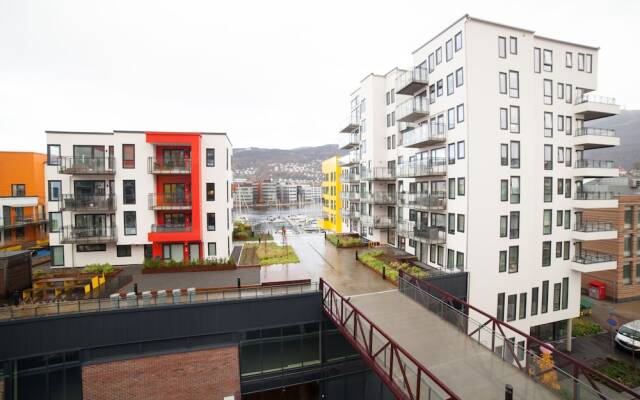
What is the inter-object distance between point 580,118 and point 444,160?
11007mm

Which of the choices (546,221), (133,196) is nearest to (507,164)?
(546,221)

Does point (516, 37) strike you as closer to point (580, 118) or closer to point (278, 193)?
point (580, 118)

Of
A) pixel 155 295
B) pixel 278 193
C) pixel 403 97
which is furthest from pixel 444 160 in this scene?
pixel 278 193

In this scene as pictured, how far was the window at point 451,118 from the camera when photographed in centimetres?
1877

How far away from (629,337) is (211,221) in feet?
102

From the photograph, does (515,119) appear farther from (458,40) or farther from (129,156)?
(129,156)

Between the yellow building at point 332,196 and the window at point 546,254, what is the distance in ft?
77.0

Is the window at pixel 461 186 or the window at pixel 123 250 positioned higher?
the window at pixel 461 186

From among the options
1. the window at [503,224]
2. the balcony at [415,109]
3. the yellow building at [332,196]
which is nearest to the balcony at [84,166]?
the balcony at [415,109]

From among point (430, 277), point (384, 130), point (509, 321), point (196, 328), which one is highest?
point (384, 130)

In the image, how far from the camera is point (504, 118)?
726 inches

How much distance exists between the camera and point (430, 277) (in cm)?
1655

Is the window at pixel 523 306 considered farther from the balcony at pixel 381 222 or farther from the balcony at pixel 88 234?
the balcony at pixel 88 234

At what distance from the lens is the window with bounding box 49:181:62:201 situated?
21.5 metres
